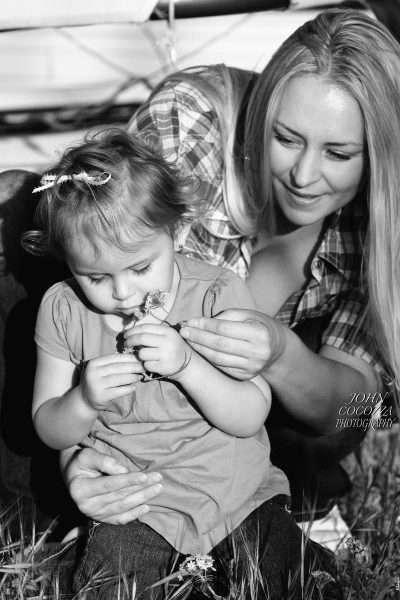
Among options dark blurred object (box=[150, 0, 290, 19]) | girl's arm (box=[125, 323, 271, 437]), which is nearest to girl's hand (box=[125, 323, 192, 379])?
girl's arm (box=[125, 323, 271, 437])

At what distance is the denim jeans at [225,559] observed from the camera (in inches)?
82.9

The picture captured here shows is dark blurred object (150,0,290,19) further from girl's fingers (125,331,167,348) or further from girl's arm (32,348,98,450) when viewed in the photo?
girl's fingers (125,331,167,348)

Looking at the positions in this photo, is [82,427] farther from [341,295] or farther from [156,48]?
[156,48]

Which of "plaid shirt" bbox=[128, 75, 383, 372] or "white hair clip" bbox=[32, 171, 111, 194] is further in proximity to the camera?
"plaid shirt" bbox=[128, 75, 383, 372]

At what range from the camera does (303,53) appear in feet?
8.06

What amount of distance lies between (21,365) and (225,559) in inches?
31.5

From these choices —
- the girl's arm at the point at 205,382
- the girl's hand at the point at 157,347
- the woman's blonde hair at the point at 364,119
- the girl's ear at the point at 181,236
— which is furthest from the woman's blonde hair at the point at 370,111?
the girl's hand at the point at 157,347

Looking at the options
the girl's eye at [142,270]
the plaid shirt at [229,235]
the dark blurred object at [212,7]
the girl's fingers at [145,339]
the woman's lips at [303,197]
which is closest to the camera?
the girl's fingers at [145,339]

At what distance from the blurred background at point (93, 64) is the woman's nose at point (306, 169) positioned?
2.82 meters

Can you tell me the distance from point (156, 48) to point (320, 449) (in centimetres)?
309

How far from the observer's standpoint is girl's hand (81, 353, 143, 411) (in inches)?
77.5

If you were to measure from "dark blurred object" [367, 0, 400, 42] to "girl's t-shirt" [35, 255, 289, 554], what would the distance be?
1921mm

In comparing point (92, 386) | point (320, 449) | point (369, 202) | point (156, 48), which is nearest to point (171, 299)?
point (92, 386)

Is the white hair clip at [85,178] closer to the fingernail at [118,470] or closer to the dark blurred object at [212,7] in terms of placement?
the fingernail at [118,470]
